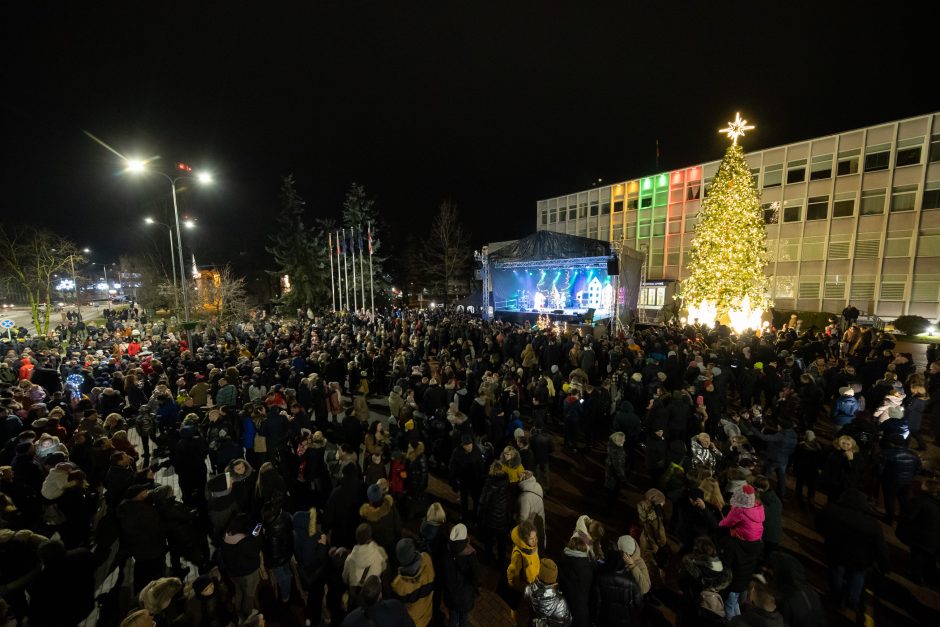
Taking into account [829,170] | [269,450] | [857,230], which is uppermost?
[829,170]

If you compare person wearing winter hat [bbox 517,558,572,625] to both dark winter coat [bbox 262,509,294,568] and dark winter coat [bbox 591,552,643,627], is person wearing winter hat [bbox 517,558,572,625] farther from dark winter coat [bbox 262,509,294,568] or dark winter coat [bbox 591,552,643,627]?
dark winter coat [bbox 262,509,294,568]

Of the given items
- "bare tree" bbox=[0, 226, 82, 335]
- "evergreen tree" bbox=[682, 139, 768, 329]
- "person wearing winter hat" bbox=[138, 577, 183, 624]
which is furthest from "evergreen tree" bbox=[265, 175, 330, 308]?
"person wearing winter hat" bbox=[138, 577, 183, 624]

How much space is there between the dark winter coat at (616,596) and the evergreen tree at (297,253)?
99.2 feet

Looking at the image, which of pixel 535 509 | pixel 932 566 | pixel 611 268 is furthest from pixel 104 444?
pixel 611 268

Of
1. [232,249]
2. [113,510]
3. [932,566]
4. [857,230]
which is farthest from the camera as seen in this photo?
[232,249]

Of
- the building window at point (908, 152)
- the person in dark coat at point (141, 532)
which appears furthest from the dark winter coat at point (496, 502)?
the building window at point (908, 152)

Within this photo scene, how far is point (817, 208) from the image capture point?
89.8 feet

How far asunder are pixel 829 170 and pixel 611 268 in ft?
66.8

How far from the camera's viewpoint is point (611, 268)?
1906 cm

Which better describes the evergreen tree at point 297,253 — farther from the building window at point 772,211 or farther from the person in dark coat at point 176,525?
the building window at point 772,211

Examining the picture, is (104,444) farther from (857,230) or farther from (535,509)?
(857,230)

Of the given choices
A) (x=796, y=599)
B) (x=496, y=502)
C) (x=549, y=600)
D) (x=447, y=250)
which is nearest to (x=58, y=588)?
(x=496, y=502)

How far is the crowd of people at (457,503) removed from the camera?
11.7 feet

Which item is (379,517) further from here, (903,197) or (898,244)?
(903,197)
